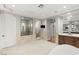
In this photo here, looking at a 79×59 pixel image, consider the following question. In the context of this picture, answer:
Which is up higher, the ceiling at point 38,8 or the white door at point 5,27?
the ceiling at point 38,8

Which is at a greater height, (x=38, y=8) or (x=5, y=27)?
(x=38, y=8)

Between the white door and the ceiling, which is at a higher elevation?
the ceiling

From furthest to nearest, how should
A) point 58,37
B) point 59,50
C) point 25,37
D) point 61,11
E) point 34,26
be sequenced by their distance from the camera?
point 34,26
point 25,37
point 58,37
point 61,11
point 59,50

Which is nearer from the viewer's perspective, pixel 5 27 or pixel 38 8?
pixel 5 27

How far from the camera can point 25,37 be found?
3.99 meters

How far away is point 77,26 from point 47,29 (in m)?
3.60

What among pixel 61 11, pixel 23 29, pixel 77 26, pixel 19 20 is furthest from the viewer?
pixel 23 29
